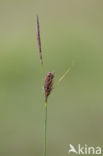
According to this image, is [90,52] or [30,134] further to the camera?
[90,52]

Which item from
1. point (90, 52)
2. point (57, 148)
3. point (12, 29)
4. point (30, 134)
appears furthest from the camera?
point (12, 29)

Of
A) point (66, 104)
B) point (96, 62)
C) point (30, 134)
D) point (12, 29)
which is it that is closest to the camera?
point (30, 134)

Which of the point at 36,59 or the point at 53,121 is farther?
the point at 36,59

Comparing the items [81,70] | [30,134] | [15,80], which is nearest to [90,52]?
[81,70]

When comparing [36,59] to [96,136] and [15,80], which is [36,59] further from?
[96,136]

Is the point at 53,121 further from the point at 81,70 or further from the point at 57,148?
the point at 81,70

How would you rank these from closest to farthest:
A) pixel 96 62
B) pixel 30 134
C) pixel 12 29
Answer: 1. pixel 30 134
2. pixel 96 62
3. pixel 12 29

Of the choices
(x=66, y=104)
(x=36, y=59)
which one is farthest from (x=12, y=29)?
(x=66, y=104)
